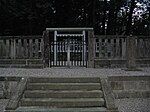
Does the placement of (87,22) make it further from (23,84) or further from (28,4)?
(23,84)

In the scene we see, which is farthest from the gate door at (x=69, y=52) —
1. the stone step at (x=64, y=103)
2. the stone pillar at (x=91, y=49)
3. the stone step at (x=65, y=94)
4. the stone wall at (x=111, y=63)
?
the stone step at (x=64, y=103)

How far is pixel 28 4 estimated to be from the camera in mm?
28719

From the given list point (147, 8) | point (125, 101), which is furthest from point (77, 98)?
point (147, 8)

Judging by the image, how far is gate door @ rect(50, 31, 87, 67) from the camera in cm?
1588

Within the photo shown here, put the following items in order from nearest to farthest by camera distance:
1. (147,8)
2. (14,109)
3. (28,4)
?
1. (14,109)
2. (28,4)
3. (147,8)

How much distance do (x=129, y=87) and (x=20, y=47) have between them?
259 inches

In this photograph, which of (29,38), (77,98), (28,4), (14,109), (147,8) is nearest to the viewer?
(14,109)

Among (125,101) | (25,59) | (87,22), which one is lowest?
(125,101)

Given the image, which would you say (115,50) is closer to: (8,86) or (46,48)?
(46,48)

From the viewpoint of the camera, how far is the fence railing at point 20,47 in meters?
15.5

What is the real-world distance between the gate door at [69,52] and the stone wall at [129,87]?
5.17 m

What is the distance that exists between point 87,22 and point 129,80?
21025 millimetres

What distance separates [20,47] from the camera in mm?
15500

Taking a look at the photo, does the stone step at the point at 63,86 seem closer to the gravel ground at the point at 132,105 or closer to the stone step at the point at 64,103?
the stone step at the point at 64,103
